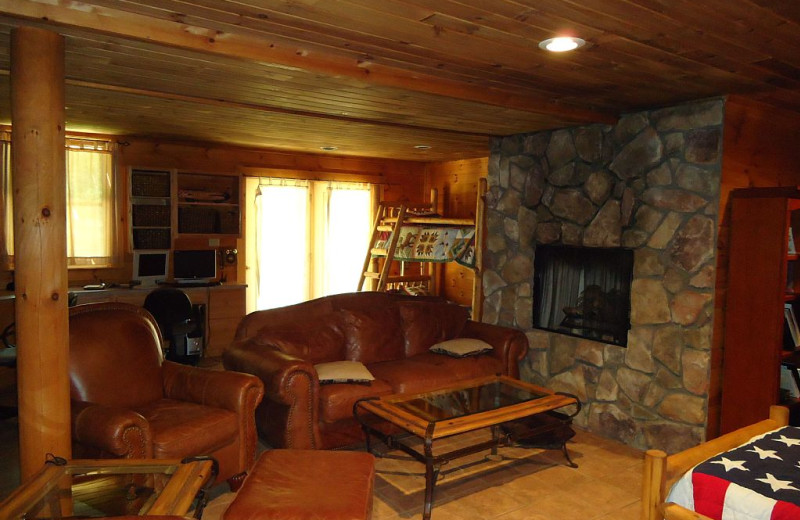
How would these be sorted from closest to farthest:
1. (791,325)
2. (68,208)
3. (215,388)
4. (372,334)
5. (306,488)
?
1. (306,488)
2. (215,388)
3. (791,325)
4. (372,334)
5. (68,208)

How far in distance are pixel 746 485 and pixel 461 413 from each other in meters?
1.53

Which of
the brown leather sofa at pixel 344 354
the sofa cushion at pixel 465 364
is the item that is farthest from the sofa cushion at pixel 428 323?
the sofa cushion at pixel 465 364

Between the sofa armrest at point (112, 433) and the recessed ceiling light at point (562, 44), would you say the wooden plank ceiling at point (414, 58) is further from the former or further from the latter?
the sofa armrest at point (112, 433)

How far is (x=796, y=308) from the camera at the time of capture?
377 cm

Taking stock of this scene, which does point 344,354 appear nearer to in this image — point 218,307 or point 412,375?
point 412,375

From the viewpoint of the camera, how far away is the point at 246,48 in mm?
2539

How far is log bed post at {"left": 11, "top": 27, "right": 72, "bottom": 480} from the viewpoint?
222cm

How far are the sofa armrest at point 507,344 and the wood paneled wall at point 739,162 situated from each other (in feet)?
4.50


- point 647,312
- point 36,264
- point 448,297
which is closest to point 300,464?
point 36,264

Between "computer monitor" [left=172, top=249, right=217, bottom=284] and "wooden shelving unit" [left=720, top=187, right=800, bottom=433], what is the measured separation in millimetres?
4839

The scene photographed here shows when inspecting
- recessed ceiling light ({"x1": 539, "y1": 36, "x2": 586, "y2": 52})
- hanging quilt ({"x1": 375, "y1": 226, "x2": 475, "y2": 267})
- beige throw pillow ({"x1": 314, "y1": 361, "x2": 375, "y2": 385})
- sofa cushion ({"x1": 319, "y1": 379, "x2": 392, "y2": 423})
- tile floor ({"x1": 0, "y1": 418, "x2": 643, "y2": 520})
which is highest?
recessed ceiling light ({"x1": 539, "y1": 36, "x2": 586, "y2": 52})

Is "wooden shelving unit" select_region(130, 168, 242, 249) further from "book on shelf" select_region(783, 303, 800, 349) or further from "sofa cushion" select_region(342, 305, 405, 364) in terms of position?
"book on shelf" select_region(783, 303, 800, 349)

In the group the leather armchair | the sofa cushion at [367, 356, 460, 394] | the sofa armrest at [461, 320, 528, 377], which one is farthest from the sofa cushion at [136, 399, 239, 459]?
the sofa armrest at [461, 320, 528, 377]

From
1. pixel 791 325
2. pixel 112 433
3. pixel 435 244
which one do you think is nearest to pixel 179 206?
pixel 435 244
